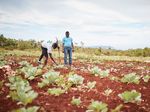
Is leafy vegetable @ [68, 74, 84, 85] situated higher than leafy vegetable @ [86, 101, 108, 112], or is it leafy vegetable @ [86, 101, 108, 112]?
leafy vegetable @ [68, 74, 84, 85]

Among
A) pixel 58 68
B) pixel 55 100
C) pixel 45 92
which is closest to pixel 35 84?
pixel 45 92

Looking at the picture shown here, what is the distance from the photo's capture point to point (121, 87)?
8820mm

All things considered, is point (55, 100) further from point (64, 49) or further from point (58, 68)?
point (64, 49)

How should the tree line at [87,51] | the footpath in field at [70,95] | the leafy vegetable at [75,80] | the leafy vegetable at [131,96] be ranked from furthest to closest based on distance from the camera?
the tree line at [87,51] < the leafy vegetable at [75,80] < the leafy vegetable at [131,96] < the footpath in field at [70,95]

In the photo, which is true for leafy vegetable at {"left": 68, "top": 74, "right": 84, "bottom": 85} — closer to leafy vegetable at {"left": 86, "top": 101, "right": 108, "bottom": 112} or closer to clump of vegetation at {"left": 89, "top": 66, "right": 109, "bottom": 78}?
clump of vegetation at {"left": 89, "top": 66, "right": 109, "bottom": 78}

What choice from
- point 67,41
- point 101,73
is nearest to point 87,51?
point 67,41

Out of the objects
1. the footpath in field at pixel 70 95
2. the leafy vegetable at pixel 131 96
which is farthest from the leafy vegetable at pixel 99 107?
the leafy vegetable at pixel 131 96

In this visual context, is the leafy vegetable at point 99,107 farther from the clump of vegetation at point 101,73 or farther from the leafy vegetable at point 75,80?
the clump of vegetation at point 101,73

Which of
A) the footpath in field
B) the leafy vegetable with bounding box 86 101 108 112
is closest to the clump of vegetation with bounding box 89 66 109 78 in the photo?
the footpath in field

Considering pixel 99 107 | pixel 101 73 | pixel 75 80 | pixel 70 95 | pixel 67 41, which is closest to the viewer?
pixel 99 107

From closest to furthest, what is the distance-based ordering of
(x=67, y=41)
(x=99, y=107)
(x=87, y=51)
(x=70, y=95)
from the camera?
(x=99, y=107) → (x=70, y=95) → (x=67, y=41) → (x=87, y=51)

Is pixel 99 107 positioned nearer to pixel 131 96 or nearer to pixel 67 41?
pixel 131 96

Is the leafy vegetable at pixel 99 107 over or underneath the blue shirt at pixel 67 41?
underneath

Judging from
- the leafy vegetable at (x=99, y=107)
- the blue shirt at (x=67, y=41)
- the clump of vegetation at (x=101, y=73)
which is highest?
the blue shirt at (x=67, y=41)
